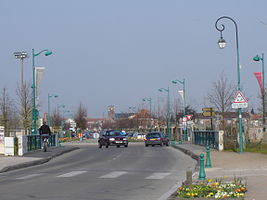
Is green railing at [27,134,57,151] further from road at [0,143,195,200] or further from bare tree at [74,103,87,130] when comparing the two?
bare tree at [74,103,87,130]

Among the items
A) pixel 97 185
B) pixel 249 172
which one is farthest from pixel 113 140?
pixel 97 185

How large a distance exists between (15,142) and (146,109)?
9816cm

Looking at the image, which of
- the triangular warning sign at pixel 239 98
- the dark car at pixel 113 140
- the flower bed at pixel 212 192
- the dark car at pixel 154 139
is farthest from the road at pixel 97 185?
the dark car at pixel 154 139

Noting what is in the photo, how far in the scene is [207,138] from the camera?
136 ft

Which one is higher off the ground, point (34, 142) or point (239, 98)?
point (239, 98)

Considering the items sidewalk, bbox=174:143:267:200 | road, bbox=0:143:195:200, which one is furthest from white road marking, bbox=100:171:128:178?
sidewalk, bbox=174:143:267:200

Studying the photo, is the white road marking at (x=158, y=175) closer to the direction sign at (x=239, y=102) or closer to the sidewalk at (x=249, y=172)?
the sidewalk at (x=249, y=172)

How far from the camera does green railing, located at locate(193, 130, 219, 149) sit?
121ft

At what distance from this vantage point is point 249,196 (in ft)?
38.3

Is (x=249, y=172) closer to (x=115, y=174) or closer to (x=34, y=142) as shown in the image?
(x=115, y=174)

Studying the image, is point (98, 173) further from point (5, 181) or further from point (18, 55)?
point (18, 55)

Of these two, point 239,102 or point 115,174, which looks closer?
point 115,174

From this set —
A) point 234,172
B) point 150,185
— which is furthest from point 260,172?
point 150,185

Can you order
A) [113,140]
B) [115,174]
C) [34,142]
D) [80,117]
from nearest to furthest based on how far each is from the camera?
1. [115,174]
2. [34,142]
3. [113,140]
4. [80,117]
